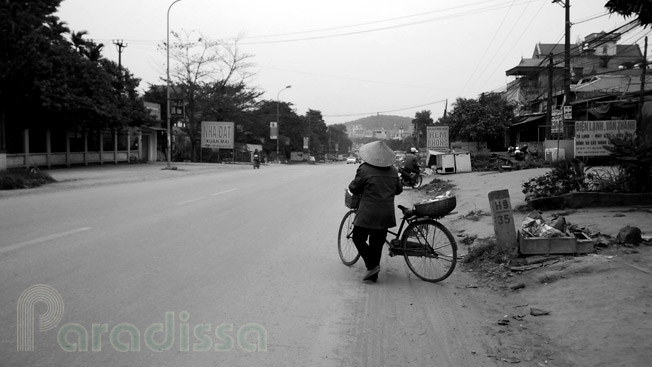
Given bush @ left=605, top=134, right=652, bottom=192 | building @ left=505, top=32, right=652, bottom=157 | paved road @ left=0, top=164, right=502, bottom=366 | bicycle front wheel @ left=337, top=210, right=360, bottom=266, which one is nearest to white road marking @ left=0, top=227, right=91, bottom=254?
paved road @ left=0, top=164, right=502, bottom=366

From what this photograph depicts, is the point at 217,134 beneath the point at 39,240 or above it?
above

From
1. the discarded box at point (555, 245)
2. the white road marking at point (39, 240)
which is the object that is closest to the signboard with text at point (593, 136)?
the discarded box at point (555, 245)

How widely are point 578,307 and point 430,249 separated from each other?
73.3 inches

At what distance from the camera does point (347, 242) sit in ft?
24.3

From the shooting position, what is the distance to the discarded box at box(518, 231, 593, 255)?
22.6ft

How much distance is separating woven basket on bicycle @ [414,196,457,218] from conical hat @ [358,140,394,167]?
0.69 metres

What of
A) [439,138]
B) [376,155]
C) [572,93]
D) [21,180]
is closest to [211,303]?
[376,155]

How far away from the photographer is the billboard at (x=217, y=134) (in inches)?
2076

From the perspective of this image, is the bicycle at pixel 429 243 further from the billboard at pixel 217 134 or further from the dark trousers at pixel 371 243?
the billboard at pixel 217 134

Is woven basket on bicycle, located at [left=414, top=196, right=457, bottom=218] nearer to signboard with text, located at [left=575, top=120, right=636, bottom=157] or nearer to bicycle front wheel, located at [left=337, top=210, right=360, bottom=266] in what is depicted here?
bicycle front wheel, located at [left=337, top=210, right=360, bottom=266]

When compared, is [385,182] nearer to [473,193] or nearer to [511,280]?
[511,280]

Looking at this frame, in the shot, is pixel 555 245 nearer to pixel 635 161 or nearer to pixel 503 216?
pixel 503 216

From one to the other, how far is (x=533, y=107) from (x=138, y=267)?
5074 centimetres

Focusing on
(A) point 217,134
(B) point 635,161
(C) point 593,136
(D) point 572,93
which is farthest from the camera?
(A) point 217,134
